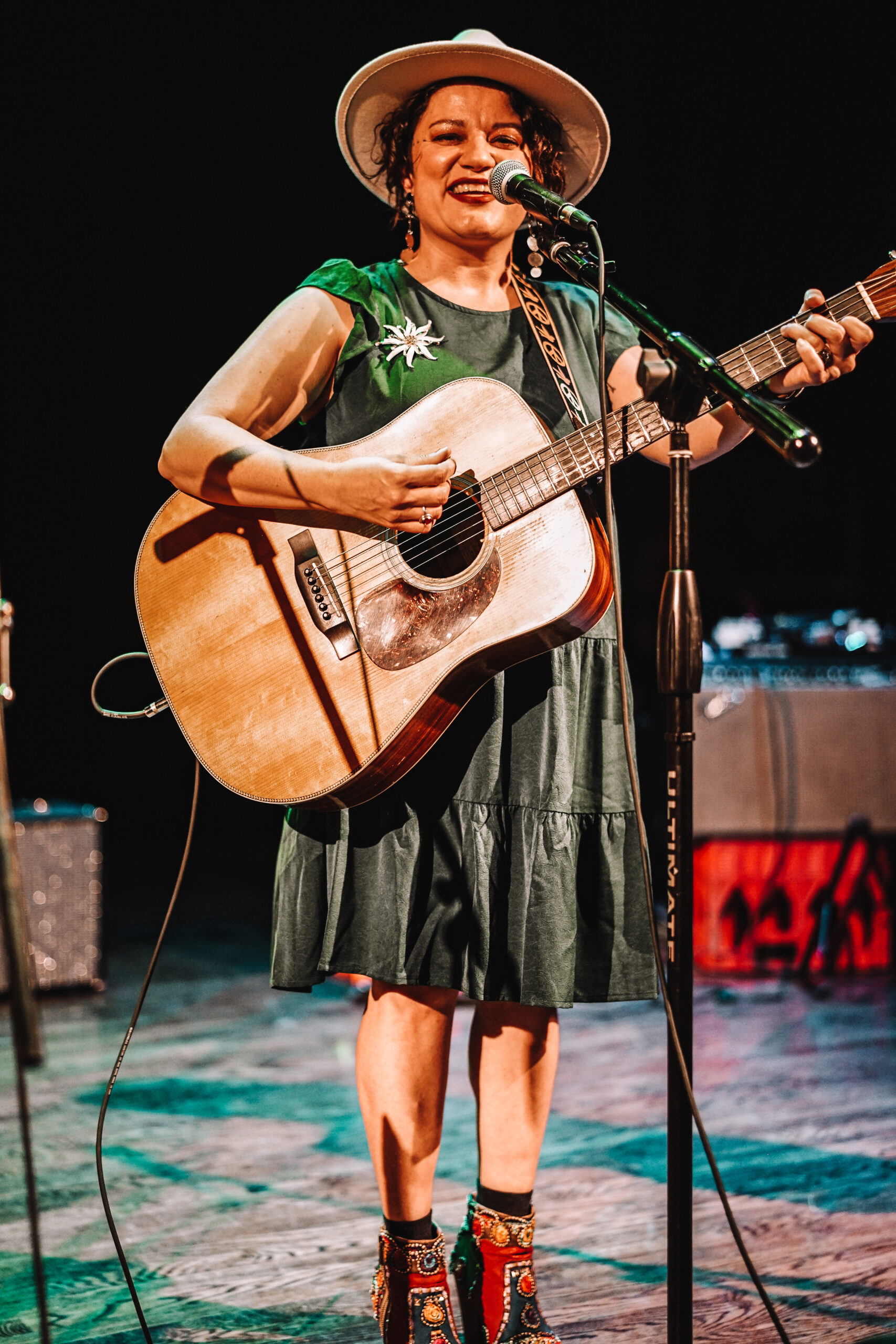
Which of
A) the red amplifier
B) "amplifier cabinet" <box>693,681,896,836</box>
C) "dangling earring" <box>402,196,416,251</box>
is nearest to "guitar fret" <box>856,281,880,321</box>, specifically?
"dangling earring" <box>402,196,416,251</box>

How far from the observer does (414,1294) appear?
156 centimetres

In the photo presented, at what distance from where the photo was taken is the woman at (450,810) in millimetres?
1561

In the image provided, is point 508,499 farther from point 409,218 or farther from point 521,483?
point 409,218

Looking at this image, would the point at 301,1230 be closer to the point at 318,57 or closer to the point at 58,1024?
the point at 58,1024

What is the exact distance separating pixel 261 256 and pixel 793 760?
3380mm

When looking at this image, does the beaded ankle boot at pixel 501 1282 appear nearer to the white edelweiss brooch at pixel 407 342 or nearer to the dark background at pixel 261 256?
the white edelweiss brooch at pixel 407 342

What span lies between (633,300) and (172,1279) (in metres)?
1.69

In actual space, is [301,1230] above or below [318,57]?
below

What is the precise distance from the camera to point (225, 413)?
1599 mm

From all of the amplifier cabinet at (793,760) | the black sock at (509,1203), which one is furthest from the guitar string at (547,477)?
the amplifier cabinet at (793,760)

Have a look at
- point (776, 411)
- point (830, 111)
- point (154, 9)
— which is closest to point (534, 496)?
point (776, 411)

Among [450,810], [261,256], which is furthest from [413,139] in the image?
[261,256]

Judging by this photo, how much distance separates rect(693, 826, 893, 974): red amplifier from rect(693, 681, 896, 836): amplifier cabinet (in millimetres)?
71

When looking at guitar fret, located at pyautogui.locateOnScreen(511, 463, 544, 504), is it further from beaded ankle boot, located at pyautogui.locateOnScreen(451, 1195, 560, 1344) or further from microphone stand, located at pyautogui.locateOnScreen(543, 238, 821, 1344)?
beaded ankle boot, located at pyautogui.locateOnScreen(451, 1195, 560, 1344)
